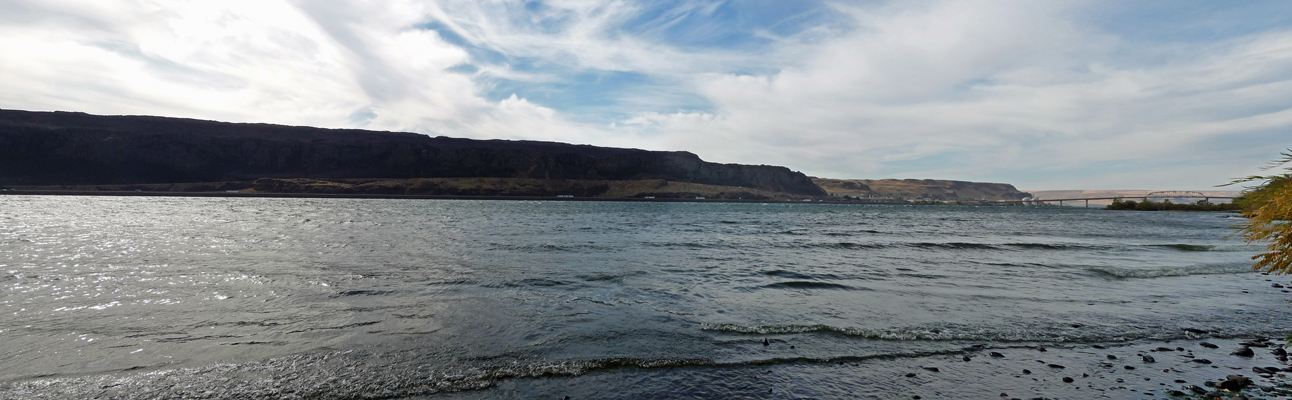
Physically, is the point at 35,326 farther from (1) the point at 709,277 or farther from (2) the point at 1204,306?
(2) the point at 1204,306

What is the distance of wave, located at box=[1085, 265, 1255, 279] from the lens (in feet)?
60.5

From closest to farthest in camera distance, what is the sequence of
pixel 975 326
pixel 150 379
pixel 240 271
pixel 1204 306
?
pixel 150 379 < pixel 975 326 < pixel 1204 306 < pixel 240 271

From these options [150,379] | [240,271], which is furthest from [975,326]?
[240,271]

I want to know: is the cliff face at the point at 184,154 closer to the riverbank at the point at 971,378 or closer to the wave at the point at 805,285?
the wave at the point at 805,285

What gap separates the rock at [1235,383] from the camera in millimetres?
6684

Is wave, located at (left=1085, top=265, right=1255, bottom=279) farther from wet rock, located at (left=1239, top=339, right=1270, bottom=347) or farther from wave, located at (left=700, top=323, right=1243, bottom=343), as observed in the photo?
wave, located at (left=700, top=323, right=1243, bottom=343)

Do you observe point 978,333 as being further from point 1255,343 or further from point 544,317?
point 544,317

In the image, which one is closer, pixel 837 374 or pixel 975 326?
pixel 837 374

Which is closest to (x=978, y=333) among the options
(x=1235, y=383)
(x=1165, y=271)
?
(x=1235, y=383)

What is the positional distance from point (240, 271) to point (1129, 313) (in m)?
22.9

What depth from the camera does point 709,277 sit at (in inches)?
646

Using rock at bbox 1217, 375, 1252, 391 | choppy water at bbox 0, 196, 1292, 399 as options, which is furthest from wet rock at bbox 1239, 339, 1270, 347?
rock at bbox 1217, 375, 1252, 391

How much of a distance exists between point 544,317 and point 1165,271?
22.4 metres

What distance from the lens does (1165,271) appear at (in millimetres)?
19359
